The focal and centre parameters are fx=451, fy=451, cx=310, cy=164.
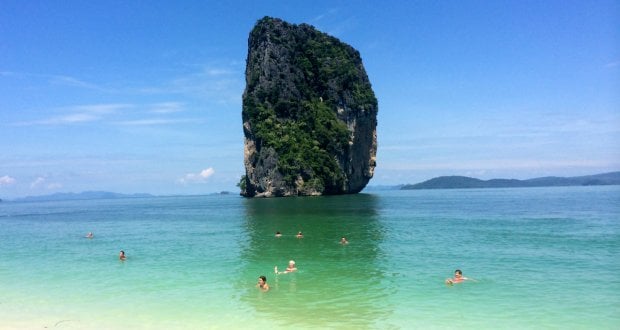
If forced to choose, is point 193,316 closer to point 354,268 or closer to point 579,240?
point 354,268

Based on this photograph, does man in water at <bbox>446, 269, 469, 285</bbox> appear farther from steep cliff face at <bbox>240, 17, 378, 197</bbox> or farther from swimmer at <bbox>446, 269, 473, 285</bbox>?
steep cliff face at <bbox>240, 17, 378, 197</bbox>

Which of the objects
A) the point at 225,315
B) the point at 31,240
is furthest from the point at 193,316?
the point at 31,240

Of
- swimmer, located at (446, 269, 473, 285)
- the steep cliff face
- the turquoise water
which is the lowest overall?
the turquoise water

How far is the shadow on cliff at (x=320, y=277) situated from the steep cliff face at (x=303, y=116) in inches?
2758

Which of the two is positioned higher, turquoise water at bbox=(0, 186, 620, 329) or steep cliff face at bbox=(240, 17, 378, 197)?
steep cliff face at bbox=(240, 17, 378, 197)

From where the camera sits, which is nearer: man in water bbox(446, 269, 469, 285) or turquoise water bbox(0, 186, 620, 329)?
turquoise water bbox(0, 186, 620, 329)

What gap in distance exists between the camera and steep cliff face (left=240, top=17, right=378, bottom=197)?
11025 cm

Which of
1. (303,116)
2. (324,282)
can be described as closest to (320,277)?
(324,282)

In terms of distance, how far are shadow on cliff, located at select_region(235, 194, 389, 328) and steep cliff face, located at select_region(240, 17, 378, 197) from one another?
70063 millimetres

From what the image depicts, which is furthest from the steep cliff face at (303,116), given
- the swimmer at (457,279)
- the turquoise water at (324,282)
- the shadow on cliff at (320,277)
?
the swimmer at (457,279)

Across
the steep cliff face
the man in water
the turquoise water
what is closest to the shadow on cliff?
the turquoise water

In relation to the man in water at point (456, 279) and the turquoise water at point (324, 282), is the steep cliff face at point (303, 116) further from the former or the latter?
the man in water at point (456, 279)

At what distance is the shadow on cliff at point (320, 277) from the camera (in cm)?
1516

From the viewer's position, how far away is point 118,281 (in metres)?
21.1
